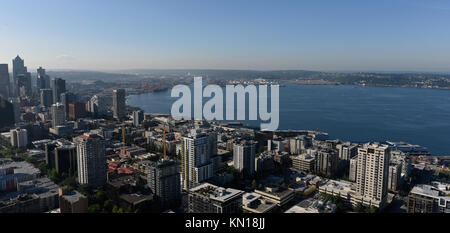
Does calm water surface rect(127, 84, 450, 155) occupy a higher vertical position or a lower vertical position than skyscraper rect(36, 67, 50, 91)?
lower

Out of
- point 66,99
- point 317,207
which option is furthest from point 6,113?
point 317,207

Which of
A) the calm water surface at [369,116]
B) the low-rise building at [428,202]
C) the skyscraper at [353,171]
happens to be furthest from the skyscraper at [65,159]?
the calm water surface at [369,116]

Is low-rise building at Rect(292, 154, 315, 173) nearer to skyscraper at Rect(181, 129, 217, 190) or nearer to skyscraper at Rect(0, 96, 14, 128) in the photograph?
skyscraper at Rect(181, 129, 217, 190)

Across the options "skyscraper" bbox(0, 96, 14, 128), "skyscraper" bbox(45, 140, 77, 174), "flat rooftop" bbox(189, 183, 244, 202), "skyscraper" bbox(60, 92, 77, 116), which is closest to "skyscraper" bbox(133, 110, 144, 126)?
"skyscraper" bbox(60, 92, 77, 116)

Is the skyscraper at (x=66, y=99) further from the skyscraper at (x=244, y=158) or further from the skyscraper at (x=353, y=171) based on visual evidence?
the skyscraper at (x=353, y=171)

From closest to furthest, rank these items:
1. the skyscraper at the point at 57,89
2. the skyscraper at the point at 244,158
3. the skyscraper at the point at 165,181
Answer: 1. the skyscraper at the point at 165,181
2. the skyscraper at the point at 244,158
3. the skyscraper at the point at 57,89
